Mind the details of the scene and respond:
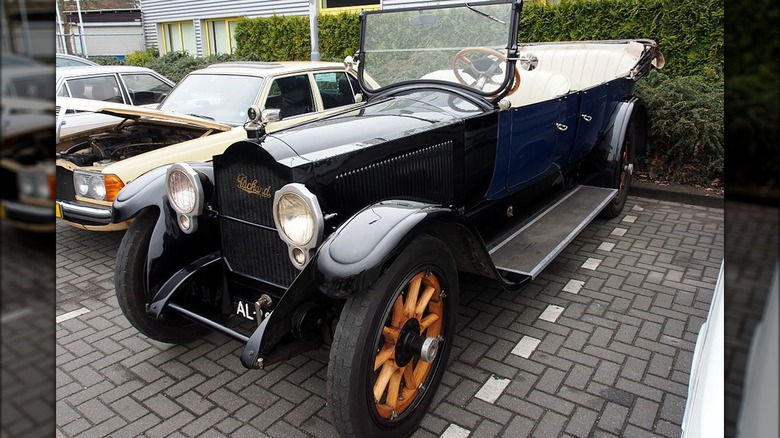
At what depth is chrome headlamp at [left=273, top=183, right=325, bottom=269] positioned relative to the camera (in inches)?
90.5

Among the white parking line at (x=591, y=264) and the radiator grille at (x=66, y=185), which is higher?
the radiator grille at (x=66, y=185)

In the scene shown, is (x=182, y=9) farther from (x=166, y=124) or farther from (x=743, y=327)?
(x=743, y=327)

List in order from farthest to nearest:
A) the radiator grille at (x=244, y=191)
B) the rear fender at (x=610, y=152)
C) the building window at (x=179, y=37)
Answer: the building window at (x=179, y=37) → the rear fender at (x=610, y=152) → the radiator grille at (x=244, y=191)

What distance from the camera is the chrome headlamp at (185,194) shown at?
9.18 ft

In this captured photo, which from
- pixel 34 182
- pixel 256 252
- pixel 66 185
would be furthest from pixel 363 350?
pixel 66 185

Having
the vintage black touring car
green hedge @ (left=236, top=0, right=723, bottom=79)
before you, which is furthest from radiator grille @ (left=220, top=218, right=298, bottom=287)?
green hedge @ (left=236, top=0, right=723, bottom=79)

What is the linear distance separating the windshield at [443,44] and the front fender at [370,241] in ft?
4.81

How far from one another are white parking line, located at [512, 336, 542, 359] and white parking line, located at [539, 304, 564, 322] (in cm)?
30

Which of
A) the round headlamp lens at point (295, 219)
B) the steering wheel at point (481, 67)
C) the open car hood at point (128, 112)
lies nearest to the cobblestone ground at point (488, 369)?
the round headlamp lens at point (295, 219)

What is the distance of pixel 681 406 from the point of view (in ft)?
8.89

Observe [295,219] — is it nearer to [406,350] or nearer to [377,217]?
[377,217]

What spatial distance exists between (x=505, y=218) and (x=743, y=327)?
3.32m

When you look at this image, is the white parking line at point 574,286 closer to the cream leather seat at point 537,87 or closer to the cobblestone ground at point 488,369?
the cobblestone ground at point 488,369

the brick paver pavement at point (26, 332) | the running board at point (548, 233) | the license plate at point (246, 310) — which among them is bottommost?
the license plate at point (246, 310)
